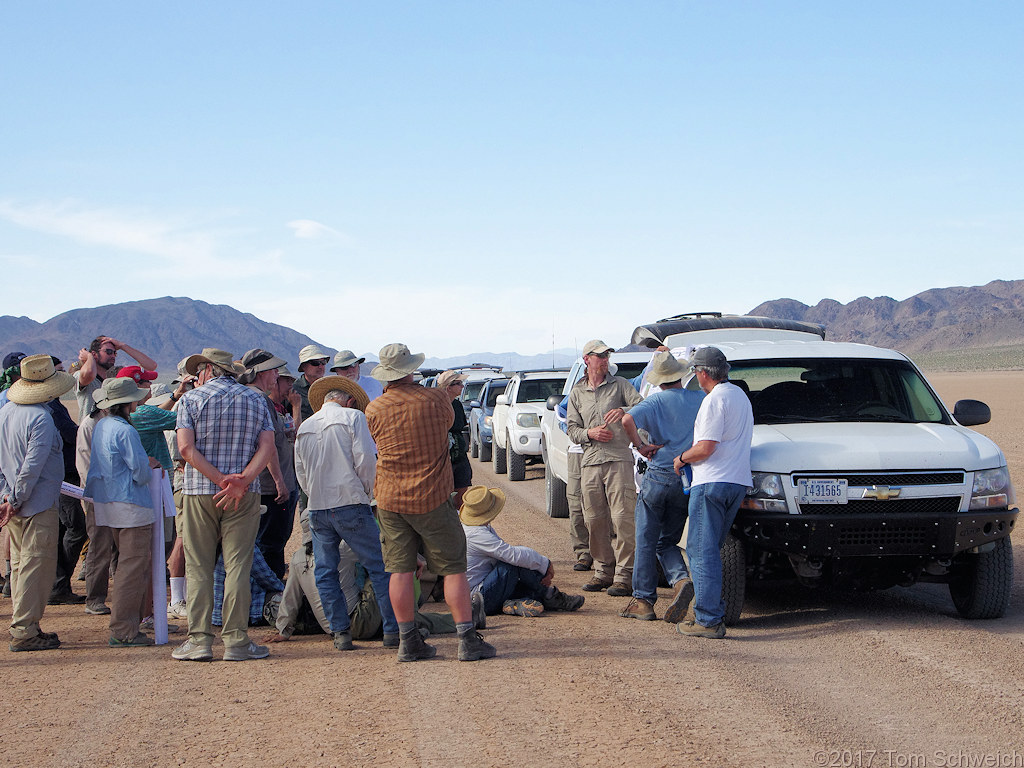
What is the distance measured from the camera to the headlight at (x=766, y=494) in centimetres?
684

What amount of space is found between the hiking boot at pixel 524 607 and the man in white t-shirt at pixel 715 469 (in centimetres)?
140

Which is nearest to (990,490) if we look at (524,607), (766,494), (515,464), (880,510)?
(880,510)

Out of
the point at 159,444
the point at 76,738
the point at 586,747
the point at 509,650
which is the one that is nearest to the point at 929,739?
the point at 586,747

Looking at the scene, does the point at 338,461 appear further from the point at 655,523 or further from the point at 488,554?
the point at 655,523

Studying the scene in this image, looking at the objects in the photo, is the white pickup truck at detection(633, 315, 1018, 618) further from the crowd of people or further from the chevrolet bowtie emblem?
the crowd of people

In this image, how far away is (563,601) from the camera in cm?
781

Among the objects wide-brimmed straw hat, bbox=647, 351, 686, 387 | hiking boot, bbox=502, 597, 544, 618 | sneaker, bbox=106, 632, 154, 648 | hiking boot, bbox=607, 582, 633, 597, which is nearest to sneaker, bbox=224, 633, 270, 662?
sneaker, bbox=106, 632, 154, 648

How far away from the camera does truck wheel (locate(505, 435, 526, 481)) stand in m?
17.3

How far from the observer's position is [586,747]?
477 centimetres

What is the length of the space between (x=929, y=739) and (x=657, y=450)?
3.01 metres

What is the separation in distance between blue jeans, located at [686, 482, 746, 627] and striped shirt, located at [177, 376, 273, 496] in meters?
2.89

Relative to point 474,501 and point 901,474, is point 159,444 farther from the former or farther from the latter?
point 901,474

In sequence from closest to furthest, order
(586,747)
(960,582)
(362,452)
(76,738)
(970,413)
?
1. (586,747)
2. (76,738)
3. (362,452)
4. (960,582)
5. (970,413)

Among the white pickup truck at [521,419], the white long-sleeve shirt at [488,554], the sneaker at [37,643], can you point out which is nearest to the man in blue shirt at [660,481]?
the white long-sleeve shirt at [488,554]
